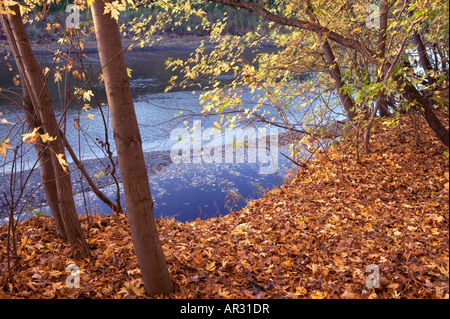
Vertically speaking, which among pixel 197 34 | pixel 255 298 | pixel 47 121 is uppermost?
pixel 197 34

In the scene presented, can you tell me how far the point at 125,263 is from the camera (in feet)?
10.6

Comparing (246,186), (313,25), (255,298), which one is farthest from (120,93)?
(246,186)

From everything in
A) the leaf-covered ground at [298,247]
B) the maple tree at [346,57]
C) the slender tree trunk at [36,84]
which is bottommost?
the leaf-covered ground at [298,247]

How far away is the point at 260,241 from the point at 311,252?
626mm

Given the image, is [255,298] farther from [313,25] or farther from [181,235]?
[313,25]

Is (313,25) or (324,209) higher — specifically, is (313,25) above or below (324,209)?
above

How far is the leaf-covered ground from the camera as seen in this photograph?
9.02ft

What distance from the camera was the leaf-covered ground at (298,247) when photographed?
9.02 ft

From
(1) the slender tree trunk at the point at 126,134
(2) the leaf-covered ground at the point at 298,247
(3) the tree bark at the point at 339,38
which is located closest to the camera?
(1) the slender tree trunk at the point at 126,134

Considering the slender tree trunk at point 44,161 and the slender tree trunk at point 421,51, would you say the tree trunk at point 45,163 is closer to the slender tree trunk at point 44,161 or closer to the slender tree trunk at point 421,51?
the slender tree trunk at point 44,161

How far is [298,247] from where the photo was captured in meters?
3.55

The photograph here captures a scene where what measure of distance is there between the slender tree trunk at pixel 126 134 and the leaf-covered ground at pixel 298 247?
56 cm

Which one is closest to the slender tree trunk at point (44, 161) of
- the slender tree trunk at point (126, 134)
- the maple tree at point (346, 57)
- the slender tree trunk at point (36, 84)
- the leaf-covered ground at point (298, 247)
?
the slender tree trunk at point (36, 84)

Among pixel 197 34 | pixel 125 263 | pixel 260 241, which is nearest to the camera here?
pixel 125 263
